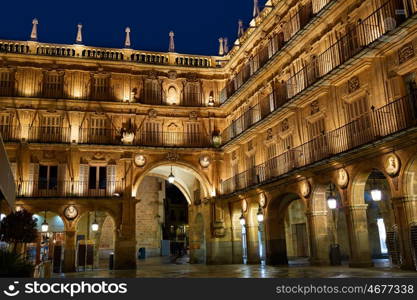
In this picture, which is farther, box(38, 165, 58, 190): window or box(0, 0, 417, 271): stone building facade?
box(38, 165, 58, 190): window

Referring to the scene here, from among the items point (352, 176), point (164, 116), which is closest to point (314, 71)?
point (352, 176)

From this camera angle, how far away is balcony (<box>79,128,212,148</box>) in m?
28.5

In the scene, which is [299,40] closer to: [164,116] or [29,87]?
[164,116]

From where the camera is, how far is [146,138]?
2934 centimetres

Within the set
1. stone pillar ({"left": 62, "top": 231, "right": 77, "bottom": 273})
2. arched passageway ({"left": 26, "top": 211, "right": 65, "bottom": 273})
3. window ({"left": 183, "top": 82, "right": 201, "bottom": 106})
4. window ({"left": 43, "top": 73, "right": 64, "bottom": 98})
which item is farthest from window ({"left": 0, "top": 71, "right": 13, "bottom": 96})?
window ({"left": 183, "top": 82, "right": 201, "bottom": 106})

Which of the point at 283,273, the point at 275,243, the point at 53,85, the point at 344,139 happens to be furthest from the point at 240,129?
the point at 53,85

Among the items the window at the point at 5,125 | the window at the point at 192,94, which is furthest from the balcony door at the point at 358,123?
the window at the point at 5,125

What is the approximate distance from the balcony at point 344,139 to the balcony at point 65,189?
8.37 meters

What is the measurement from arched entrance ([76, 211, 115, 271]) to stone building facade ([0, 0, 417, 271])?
69 centimetres

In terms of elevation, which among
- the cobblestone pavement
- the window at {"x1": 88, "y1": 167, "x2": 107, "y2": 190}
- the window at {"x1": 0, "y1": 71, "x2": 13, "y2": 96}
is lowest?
the cobblestone pavement

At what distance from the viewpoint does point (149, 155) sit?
29125mm

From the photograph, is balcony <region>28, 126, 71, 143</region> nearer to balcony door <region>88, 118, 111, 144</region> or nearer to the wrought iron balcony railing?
balcony door <region>88, 118, 111, 144</region>

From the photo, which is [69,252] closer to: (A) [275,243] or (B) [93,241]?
(B) [93,241]

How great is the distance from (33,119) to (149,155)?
7483mm
